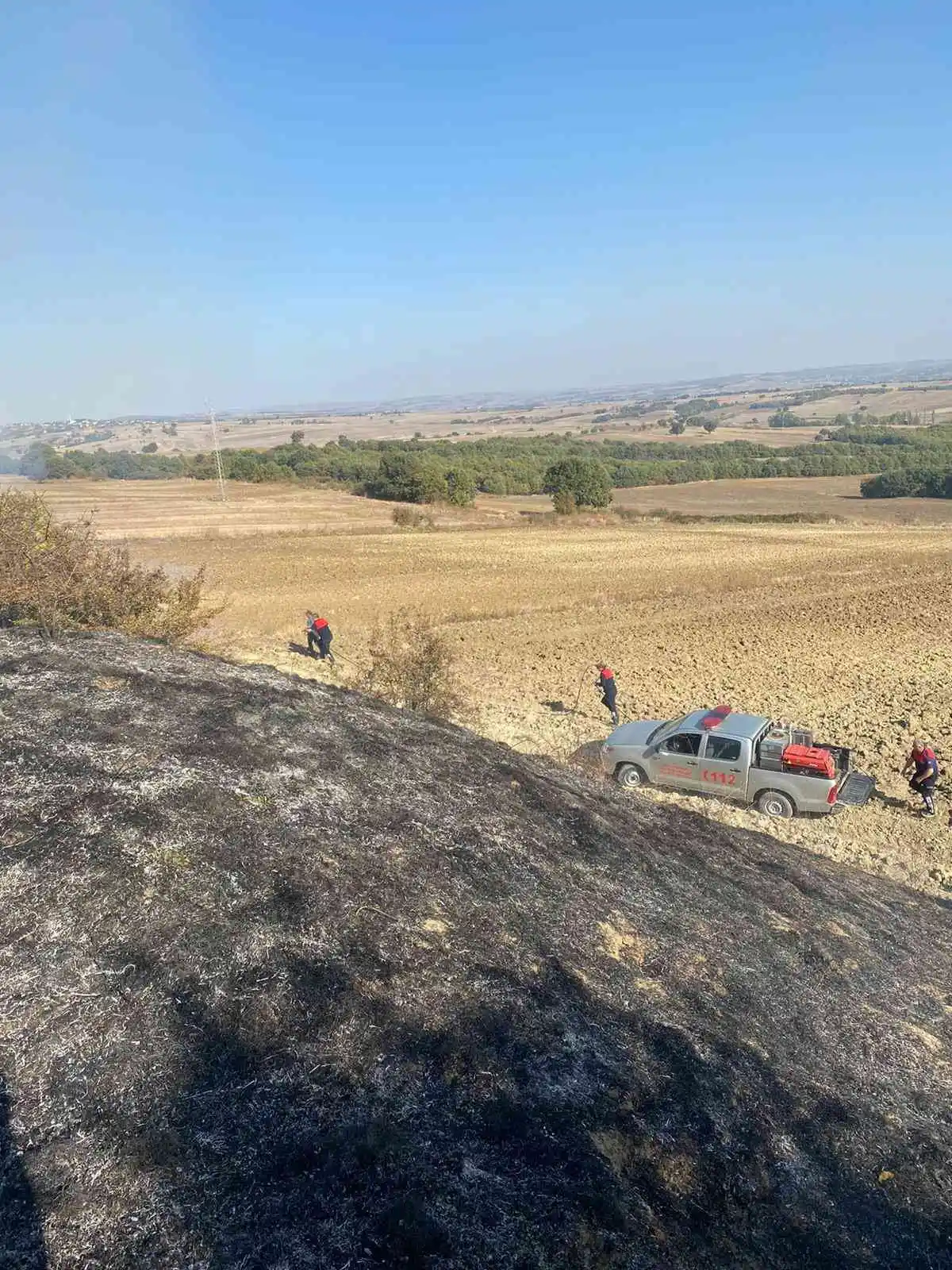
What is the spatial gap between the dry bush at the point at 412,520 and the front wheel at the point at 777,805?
3783 cm

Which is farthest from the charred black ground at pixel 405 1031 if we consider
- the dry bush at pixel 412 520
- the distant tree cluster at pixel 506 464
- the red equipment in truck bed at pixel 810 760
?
the distant tree cluster at pixel 506 464

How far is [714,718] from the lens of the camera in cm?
1216

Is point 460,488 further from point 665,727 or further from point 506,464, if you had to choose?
point 665,727

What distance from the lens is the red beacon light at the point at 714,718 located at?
11898mm

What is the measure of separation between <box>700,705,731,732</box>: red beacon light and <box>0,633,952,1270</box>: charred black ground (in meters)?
3.85

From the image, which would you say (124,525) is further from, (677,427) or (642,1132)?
(677,427)

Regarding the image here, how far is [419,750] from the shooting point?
365 inches

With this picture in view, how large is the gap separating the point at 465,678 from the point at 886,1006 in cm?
1348

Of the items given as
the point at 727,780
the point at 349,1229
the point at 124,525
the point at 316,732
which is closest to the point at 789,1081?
the point at 349,1229

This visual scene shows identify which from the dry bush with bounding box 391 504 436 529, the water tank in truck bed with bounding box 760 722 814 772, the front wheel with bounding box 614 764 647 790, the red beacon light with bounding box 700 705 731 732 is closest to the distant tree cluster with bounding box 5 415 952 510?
the dry bush with bounding box 391 504 436 529

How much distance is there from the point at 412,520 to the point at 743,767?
130 ft

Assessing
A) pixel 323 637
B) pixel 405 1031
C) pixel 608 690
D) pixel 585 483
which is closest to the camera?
pixel 405 1031

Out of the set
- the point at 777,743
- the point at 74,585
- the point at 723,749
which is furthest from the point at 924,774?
the point at 74,585

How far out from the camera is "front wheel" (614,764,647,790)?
1242cm
